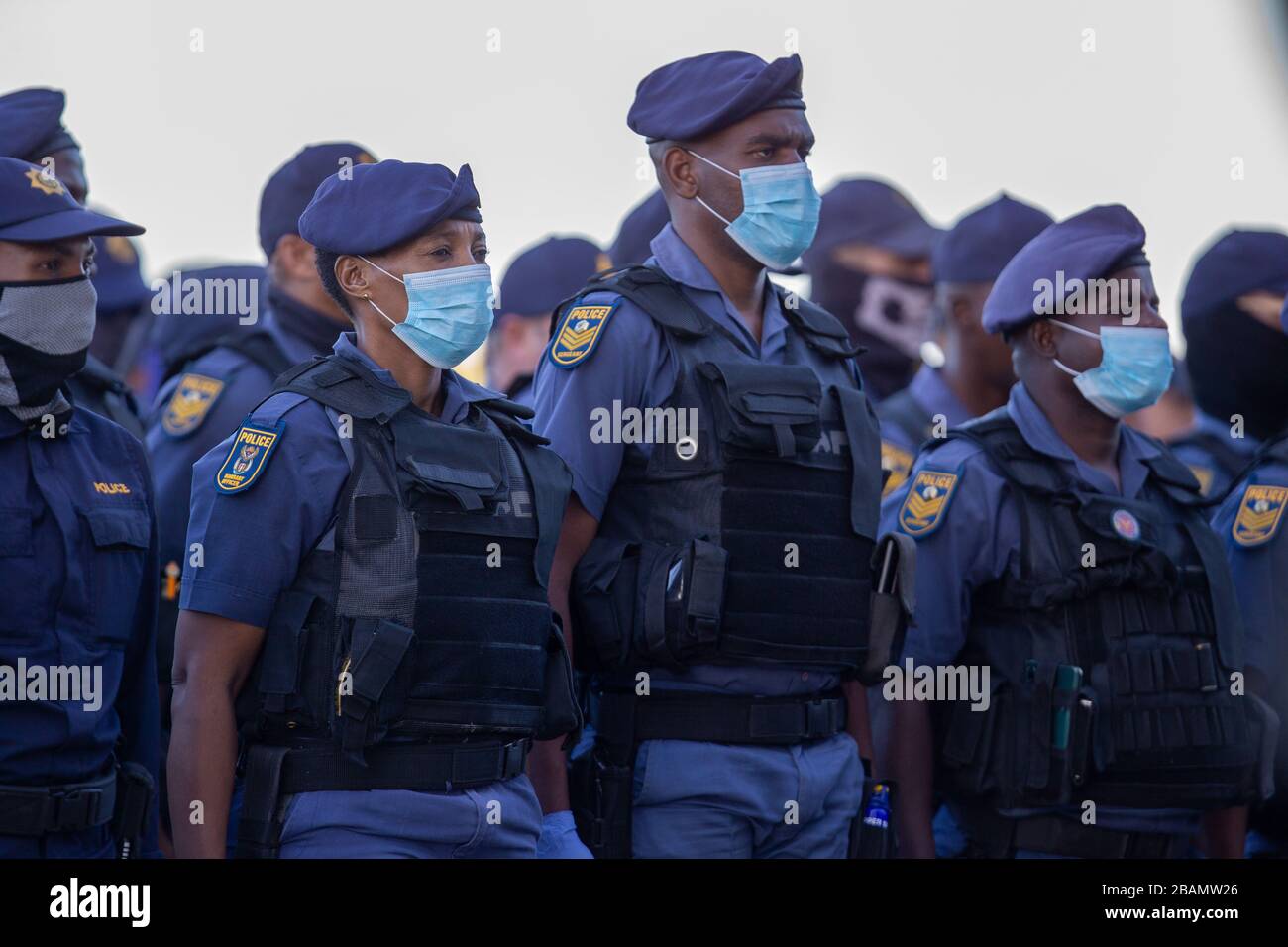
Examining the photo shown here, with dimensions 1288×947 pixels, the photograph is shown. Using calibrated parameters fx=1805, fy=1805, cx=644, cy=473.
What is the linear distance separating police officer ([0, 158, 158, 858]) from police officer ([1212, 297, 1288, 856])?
314 cm

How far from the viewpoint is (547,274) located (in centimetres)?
741

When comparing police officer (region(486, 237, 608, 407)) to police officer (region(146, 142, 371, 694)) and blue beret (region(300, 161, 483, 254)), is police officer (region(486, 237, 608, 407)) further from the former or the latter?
blue beret (region(300, 161, 483, 254))

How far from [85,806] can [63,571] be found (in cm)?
53

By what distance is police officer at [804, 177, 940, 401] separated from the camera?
7785 millimetres

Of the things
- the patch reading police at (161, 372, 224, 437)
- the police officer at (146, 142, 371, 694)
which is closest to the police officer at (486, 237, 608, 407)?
the police officer at (146, 142, 371, 694)

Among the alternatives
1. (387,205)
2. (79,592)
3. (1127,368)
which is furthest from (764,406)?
(79,592)

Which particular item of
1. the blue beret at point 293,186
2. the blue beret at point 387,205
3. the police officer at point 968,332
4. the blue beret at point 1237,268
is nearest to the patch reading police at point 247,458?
the blue beret at point 387,205

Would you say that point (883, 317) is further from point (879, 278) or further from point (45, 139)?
point (45, 139)

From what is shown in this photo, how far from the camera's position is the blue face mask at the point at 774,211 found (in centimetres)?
470

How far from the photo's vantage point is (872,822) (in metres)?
4.61

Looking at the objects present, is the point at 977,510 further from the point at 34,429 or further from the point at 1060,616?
the point at 34,429

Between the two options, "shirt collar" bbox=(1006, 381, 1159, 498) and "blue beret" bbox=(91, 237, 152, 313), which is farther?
"blue beret" bbox=(91, 237, 152, 313)
